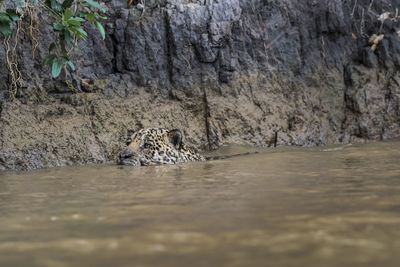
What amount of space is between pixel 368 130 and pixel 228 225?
26.5ft

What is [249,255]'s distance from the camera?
178cm

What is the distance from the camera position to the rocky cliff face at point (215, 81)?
7.65 m

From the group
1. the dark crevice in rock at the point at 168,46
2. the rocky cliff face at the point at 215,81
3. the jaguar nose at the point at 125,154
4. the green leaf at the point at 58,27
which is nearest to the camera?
the green leaf at the point at 58,27

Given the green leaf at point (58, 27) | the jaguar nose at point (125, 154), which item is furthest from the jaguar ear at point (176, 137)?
the green leaf at point (58, 27)

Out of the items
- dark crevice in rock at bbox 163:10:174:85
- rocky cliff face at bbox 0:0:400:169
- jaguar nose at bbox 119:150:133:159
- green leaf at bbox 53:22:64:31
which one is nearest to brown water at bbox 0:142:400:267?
green leaf at bbox 53:22:64:31

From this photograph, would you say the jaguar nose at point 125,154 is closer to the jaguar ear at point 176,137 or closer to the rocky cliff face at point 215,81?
the jaguar ear at point 176,137

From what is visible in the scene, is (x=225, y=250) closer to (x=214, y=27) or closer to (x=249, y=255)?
(x=249, y=255)

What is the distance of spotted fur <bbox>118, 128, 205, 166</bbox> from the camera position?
6648 millimetres

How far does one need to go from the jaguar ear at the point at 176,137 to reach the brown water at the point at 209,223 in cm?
296

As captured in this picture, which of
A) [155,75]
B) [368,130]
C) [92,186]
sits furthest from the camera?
[368,130]

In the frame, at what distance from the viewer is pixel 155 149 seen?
686cm

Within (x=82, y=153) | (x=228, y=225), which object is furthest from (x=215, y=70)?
(x=228, y=225)

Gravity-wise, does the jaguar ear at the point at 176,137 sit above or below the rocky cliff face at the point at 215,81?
below

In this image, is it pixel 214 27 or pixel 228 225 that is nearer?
pixel 228 225
